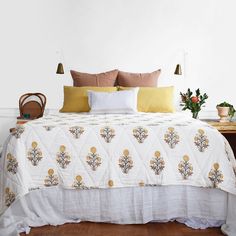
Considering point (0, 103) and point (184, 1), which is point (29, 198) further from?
point (184, 1)

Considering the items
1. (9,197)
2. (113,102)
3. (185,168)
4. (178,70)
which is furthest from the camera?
(178,70)

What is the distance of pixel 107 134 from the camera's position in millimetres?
2443

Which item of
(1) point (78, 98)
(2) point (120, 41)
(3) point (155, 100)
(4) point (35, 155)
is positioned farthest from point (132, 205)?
(2) point (120, 41)

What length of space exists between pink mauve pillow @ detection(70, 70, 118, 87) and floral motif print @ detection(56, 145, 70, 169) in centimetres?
180

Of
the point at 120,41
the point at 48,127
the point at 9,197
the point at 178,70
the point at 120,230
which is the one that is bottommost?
the point at 120,230

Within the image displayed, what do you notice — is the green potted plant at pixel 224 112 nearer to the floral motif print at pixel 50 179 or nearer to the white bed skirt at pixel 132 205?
the white bed skirt at pixel 132 205

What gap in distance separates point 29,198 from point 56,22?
286 cm

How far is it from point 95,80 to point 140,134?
183 centimetres

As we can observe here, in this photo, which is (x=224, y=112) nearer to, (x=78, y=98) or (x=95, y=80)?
(x=95, y=80)

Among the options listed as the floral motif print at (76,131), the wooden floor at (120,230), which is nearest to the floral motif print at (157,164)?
the wooden floor at (120,230)

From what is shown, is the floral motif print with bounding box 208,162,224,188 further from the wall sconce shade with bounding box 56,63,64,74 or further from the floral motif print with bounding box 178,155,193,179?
the wall sconce shade with bounding box 56,63,64,74

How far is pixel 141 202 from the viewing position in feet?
8.11

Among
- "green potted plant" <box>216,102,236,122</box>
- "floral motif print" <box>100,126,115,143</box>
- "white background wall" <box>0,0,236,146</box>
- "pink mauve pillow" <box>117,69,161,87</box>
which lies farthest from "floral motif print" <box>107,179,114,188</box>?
"white background wall" <box>0,0,236,146</box>

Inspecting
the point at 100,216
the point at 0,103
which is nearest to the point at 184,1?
the point at 0,103
